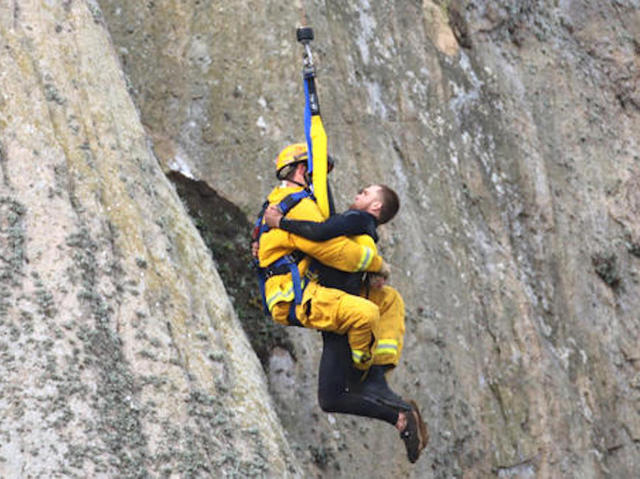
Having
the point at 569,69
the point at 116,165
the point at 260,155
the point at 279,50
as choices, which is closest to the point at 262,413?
the point at 116,165

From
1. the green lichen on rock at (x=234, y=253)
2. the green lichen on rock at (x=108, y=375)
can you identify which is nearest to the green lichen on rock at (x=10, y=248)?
the green lichen on rock at (x=108, y=375)

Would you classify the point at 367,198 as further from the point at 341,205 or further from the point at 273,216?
the point at 341,205

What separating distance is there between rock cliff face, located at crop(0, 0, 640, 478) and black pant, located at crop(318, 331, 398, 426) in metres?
0.52

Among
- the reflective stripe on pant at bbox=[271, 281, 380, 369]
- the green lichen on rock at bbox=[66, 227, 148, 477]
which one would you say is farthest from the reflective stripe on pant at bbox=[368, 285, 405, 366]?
the green lichen on rock at bbox=[66, 227, 148, 477]

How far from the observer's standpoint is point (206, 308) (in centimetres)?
992

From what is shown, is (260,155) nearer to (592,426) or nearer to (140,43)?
(140,43)

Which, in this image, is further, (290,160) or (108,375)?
(290,160)

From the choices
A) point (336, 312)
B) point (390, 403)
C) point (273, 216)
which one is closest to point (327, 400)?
point (390, 403)

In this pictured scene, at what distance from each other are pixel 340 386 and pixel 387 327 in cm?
72

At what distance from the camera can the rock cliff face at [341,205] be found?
884 centimetres

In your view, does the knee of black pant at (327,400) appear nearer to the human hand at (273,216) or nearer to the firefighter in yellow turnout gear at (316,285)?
the firefighter in yellow turnout gear at (316,285)

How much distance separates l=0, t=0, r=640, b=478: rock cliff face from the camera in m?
8.84

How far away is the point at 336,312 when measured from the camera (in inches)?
369

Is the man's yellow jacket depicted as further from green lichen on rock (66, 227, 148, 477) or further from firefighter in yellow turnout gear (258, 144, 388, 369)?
green lichen on rock (66, 227, 148, 477)
